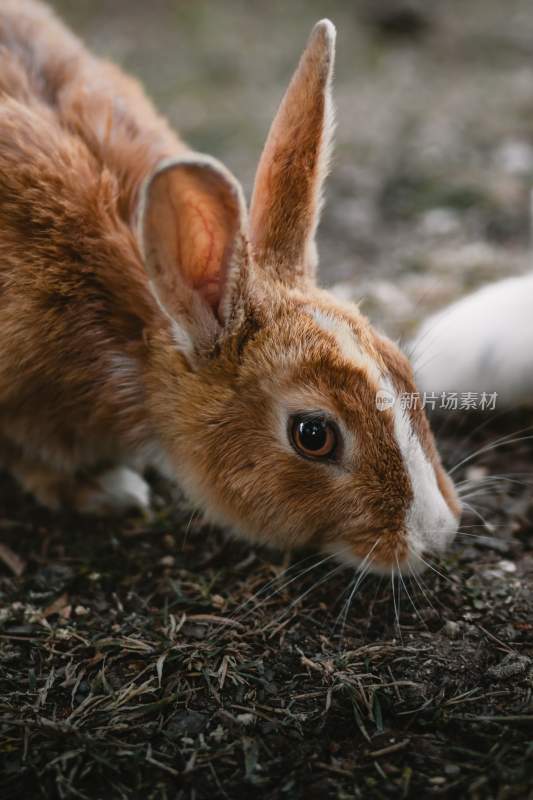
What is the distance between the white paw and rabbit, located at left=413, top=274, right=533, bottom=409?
1360 mm

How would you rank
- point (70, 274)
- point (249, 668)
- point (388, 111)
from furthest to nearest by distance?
point (388, 111)
point (70, 274)
point (249, 668)

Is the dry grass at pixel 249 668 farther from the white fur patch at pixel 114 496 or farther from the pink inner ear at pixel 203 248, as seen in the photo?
the pink inner ear at pixel 203 248

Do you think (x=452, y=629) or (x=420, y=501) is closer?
(x=420, y=501)

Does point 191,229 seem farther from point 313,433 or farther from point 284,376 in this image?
point 313,433

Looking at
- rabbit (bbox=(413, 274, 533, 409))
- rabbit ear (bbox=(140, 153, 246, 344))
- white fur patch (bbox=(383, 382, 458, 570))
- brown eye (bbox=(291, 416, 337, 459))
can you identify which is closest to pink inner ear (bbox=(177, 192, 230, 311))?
rabbit ear (bbox=(140, 153, 246, 344))

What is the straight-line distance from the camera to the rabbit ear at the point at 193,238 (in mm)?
2268

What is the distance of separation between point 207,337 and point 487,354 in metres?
1.61

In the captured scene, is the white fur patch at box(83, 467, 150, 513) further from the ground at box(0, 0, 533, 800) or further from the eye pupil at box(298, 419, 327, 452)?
the eye pupil at box(298, 419, 327, 452)

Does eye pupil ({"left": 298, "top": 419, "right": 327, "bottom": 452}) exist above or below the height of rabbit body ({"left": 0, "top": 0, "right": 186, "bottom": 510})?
below

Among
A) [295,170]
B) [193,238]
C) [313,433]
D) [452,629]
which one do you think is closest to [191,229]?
[193,238]

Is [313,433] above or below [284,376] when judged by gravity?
below

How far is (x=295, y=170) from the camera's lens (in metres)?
2.69

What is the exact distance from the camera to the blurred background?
4793 mm

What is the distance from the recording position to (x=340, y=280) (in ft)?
15.2
